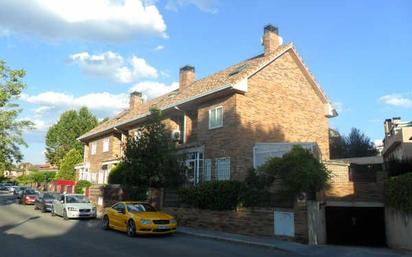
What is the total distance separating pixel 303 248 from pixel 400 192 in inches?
160

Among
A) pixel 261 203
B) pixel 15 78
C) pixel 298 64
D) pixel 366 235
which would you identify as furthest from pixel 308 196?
pixel 15 78

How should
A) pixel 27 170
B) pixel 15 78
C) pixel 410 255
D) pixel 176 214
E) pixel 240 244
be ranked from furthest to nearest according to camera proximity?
pixel 27 170
pixel 15 78
pixel 176 214
pixel 240 244
pixel 410 255

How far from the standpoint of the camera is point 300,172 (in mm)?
15812

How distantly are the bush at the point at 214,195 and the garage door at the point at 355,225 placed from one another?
211 inches

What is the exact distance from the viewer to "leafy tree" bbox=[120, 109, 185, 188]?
23281 millimetres

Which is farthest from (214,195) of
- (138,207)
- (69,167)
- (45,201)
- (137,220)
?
(69,167)

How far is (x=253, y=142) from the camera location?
2356 cm

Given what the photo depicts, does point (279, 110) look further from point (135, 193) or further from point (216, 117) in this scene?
point (135, 193)

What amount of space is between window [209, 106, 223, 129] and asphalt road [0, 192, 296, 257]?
8.48 metres

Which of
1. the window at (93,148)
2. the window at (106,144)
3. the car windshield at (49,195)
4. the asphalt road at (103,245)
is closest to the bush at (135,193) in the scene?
the asphalt road at (103,245)

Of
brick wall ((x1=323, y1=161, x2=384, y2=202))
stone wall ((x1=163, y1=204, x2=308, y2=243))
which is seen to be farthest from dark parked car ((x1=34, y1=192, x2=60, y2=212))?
brick wall ((x1=323, y1=161, x2=384, y2=202))

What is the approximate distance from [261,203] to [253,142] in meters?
6.63

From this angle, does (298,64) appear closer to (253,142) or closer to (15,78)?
(253,142)

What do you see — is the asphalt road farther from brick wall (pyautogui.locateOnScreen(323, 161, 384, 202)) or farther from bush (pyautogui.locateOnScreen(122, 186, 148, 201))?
bush (pyautogui.locateOnScreen(122, 186, 148, 201))
